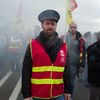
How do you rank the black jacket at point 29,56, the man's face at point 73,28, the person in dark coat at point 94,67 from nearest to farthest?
the black jacket at point 29,56 < the person in dark coat at point 94,67 < the man's face at point 73,28

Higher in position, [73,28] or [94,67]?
[73,28]

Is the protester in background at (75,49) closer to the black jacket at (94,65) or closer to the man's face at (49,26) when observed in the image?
the black jacket at (94,65)

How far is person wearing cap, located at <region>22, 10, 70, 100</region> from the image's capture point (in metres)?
4.42

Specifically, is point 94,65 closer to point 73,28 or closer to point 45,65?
point 73,28

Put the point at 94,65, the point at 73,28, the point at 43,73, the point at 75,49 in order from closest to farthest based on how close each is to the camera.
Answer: the point at 43,73 < the point at 94,65 < the point at 73,28 < the point at 75,49

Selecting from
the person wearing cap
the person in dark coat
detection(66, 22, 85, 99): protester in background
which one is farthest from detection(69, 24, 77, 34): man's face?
the person wearing cap

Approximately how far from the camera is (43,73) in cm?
443

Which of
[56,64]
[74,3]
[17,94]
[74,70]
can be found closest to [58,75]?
[56,64]

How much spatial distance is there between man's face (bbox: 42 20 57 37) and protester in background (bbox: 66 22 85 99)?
119 inches

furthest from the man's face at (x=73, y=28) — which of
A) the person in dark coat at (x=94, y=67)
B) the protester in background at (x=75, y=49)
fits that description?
the person in dark coat at (x=94, y=67)

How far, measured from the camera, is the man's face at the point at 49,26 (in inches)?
175

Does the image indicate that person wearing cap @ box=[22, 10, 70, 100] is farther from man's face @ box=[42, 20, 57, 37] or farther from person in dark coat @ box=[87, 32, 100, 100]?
person in dark coat @ box=[87, 32, 100, 100]

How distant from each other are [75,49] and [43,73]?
3225 millimetres

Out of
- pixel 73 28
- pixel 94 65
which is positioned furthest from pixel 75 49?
pixel 94 65
